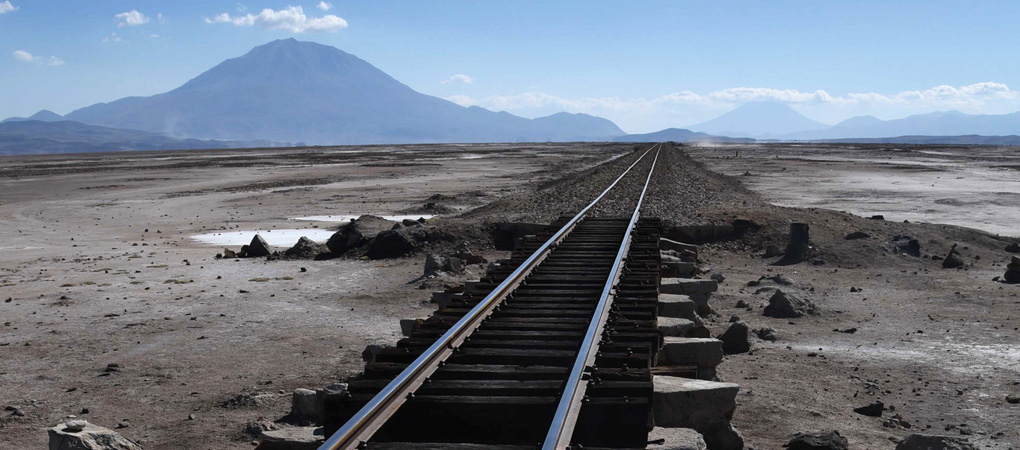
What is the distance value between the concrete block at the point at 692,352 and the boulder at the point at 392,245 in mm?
9234

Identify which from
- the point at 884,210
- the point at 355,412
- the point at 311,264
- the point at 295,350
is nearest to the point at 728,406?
the point at 355,412

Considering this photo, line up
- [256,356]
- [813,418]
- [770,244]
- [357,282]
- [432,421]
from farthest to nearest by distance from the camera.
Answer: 1. [770,244]
2. [357,282]
3. [256,356]
4. [813,418]
5. [432,421]

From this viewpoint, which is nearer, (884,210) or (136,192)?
(884,210)

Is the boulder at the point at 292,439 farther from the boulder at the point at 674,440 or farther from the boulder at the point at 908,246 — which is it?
the boulder at the point at 908,246

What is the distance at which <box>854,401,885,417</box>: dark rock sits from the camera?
23.9 feet

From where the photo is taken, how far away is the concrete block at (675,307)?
926cm

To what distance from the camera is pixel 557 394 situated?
544 centimetres

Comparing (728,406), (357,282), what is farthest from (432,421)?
(357,282)

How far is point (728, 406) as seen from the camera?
20.4 feet

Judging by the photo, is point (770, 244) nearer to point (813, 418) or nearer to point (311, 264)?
point (311, 264)

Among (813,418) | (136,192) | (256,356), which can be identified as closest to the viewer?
(813,418)

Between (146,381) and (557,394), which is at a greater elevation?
(557,394)

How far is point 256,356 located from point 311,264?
663cm

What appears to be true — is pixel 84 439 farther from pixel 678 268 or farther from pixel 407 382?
pixel 678 268
